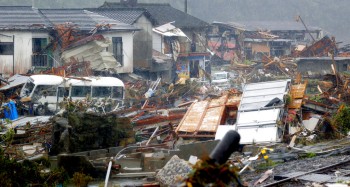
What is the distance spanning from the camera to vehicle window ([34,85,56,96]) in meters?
27.8

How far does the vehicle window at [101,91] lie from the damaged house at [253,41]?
25.2 m

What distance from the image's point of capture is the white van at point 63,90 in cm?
2758

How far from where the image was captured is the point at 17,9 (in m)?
37.2

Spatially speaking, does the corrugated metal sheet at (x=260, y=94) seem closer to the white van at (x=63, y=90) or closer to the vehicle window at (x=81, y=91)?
the white van at (x=63, y=90)

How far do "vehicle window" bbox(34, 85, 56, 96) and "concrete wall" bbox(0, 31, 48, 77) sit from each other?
6.14 metres

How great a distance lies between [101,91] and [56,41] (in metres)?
6.34

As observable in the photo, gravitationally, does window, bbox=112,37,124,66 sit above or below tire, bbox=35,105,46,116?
above

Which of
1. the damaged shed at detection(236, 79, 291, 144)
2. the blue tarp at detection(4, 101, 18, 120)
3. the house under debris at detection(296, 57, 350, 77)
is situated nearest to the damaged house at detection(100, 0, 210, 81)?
the house under debris at detection(296, 57, 350, 77)

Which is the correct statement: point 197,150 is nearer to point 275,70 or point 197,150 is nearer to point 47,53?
point 47,53

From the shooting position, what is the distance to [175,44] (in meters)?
46.8

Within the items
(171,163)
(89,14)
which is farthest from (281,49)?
(171,163)

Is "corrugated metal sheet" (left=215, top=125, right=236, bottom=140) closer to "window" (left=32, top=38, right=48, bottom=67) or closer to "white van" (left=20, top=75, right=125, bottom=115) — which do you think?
"white van" (left=20, top=75, right=125, bottom=115)

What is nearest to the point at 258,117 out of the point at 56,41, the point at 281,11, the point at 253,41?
the point at 56,41

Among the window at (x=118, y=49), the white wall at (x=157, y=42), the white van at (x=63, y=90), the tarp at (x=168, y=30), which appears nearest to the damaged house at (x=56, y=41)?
the window at (x=118, y=49)
